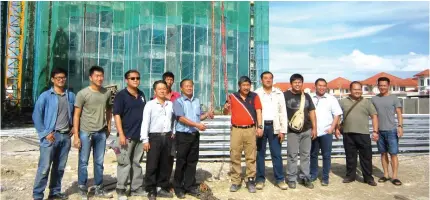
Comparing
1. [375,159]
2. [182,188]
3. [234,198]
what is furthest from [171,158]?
[375,159]

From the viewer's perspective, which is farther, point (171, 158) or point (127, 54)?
point (127, 54)

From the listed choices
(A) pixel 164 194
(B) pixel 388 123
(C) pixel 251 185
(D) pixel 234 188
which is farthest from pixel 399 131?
(A) pixel 164 194

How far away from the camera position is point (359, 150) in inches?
224

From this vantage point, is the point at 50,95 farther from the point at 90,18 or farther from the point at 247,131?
the point at 90,18

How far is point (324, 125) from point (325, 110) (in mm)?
263

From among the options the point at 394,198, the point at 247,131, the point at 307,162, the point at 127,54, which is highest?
the point at 127,54

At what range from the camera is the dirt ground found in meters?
4.91

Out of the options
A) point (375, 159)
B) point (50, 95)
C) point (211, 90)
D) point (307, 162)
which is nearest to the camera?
point (50, 95)

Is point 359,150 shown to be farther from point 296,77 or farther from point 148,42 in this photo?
point 148,42

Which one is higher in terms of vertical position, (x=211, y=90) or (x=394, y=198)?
(x=211, y=90)

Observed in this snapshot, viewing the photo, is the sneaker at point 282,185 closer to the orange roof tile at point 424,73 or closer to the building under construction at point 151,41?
the building under construction at point 151,41

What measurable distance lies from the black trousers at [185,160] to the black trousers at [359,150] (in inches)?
110

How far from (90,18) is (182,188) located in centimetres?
2539

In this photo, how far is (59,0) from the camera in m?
26.0
